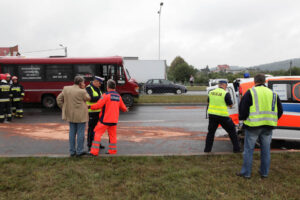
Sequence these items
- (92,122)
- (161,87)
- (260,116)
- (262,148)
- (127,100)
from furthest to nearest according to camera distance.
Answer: (161,87), (127,100), (92,122), (262,148), (260,116)

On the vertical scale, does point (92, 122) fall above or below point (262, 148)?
above

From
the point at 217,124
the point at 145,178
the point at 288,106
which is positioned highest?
the point at 288,106

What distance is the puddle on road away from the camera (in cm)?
675

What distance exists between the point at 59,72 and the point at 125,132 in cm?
735

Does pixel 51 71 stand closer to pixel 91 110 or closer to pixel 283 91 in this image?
pixel 91 110

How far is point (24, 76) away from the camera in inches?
504

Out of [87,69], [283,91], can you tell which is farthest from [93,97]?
[87,69]

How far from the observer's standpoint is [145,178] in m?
3.82

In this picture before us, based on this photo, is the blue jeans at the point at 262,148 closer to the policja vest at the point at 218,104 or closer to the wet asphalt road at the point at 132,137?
the policja vest at the point at 218,104

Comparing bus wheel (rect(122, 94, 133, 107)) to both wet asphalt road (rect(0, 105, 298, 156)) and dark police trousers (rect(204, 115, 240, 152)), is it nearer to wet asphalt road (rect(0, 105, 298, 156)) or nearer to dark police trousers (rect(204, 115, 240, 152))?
wet asphalt road (rect(0, 105, 298, 156))

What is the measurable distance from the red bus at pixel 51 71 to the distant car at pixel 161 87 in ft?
31.3

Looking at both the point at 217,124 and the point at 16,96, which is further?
the point at 16,96

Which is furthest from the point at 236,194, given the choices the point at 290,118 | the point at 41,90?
the point at 41,90

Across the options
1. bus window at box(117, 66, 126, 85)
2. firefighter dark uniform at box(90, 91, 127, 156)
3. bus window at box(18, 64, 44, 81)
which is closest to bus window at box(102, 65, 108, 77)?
bus window at box(117, 66, 126, 85)
